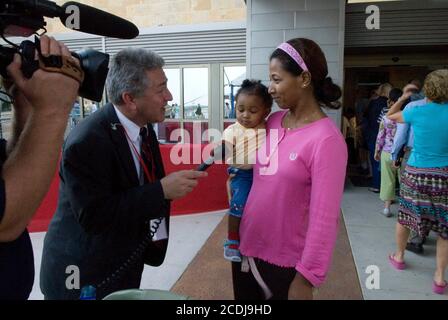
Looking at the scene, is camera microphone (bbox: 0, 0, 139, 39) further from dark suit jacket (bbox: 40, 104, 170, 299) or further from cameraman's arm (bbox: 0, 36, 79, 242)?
dark suit jacket (bbox: 40, 104, 170, 299)

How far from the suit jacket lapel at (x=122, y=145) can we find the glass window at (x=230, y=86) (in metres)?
8.25

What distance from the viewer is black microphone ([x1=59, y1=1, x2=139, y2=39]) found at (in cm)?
100

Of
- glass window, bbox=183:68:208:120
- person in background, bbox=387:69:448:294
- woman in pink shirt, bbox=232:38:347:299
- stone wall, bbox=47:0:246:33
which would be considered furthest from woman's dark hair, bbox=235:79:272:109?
stone wall, bbox=47:0:246:33

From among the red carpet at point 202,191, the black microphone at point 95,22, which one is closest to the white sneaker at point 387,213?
the red carpet at point 202,191

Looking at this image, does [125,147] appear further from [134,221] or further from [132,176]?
[134,221]

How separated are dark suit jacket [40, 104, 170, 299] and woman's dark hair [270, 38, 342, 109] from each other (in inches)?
29.2

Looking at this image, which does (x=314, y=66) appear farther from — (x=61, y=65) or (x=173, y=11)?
(x=173, y=11)

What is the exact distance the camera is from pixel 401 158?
4051mm

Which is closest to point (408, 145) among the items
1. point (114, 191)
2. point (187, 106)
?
point (114, 191)

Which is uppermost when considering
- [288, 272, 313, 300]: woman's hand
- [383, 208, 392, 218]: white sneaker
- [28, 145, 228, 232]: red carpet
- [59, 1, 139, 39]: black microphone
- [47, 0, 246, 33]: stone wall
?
[47, 0, 246, 33]: stone wall

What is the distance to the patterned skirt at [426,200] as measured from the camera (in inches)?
118

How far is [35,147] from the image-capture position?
2.77ft

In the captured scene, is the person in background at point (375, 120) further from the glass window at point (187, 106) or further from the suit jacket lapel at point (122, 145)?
the suit jacket lapel at point (122, 145)
